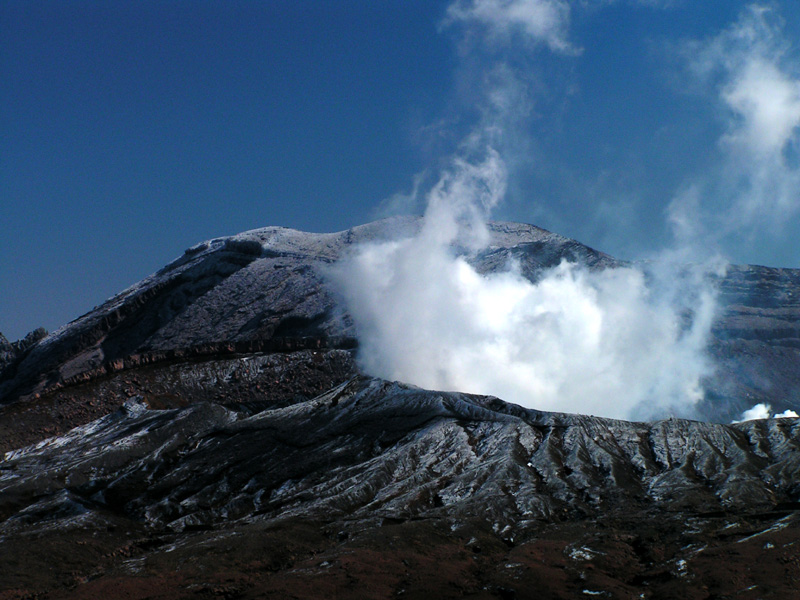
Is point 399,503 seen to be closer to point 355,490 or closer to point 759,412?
point 355,490

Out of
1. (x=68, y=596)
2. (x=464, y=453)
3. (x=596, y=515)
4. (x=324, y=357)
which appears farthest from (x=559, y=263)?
(x=68, y=596)

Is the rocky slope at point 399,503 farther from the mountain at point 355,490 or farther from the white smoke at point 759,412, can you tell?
the white smoke at point 759,412

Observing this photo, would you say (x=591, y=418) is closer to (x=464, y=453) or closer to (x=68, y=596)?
(x=464, y=453)

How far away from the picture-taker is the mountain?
47719 millimetres

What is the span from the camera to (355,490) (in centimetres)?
6994

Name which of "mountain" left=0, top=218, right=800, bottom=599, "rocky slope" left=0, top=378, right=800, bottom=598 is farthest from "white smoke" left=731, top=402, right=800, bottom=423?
"rocky slope" left=0, top=378, right=800, bottom=598

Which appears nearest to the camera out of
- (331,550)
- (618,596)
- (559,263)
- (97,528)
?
(618,596)

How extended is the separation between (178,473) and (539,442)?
44.5 metres

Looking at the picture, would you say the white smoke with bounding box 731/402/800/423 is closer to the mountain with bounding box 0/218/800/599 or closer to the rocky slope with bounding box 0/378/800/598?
the mountain with bounding box 0/218/800/599

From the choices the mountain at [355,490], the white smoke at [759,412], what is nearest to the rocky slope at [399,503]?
the mountain at [355,490]

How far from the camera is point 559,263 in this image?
18300cm

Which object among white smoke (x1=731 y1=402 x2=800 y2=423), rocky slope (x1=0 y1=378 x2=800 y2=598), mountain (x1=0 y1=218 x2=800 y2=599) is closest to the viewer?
rocky slope (x1=0 y1=378 x2=800 y2=598)

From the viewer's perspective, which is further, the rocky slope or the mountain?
the mountain

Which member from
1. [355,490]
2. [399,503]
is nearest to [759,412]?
[399,503]
